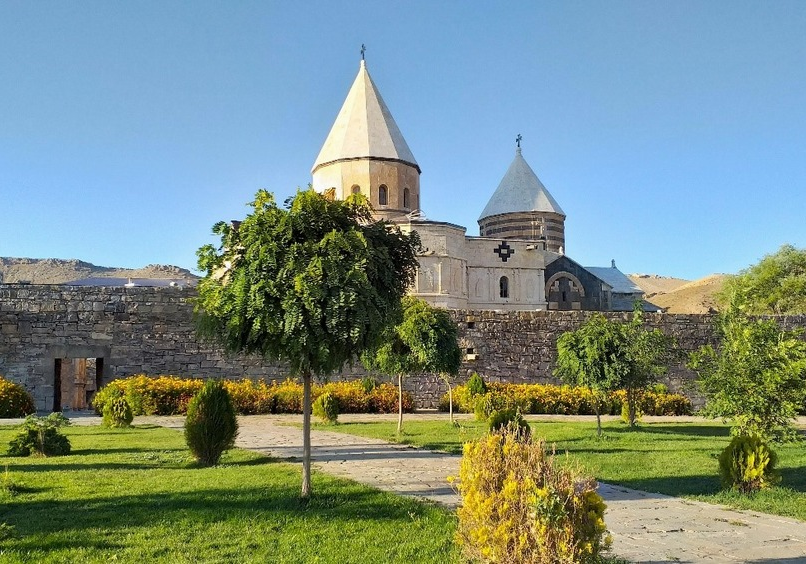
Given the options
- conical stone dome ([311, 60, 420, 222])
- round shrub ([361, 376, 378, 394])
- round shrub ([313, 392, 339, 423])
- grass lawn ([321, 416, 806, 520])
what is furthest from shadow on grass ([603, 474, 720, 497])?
conical stone dome ([311, 60, 420, 222])

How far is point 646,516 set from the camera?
632cm

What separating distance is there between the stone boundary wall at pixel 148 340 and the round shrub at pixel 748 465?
1035 centimetres

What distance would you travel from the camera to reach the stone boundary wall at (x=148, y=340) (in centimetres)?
1738

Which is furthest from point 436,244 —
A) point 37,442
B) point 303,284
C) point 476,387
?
point 303,284

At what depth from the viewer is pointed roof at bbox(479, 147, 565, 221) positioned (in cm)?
4867

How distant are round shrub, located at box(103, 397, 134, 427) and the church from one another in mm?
18245

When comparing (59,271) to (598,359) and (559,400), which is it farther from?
(598,359)

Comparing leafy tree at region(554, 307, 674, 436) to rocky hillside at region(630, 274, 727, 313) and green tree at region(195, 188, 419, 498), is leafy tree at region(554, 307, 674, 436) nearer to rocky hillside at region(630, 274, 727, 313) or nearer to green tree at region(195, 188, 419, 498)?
green tree at region(195, 188, 419, 498)

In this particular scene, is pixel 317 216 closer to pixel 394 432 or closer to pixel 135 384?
pixel 394 432

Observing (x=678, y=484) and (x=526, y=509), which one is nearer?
(x=526, y=509)

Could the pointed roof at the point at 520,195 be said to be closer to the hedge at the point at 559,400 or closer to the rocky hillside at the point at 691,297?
the rocky hillside at the point at 691,297

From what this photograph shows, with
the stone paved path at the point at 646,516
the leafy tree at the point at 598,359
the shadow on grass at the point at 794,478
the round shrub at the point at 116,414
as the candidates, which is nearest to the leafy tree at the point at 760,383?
the shadow on grass at the point at 794,478

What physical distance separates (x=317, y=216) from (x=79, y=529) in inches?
132

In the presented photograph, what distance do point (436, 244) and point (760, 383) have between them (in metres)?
25.7
